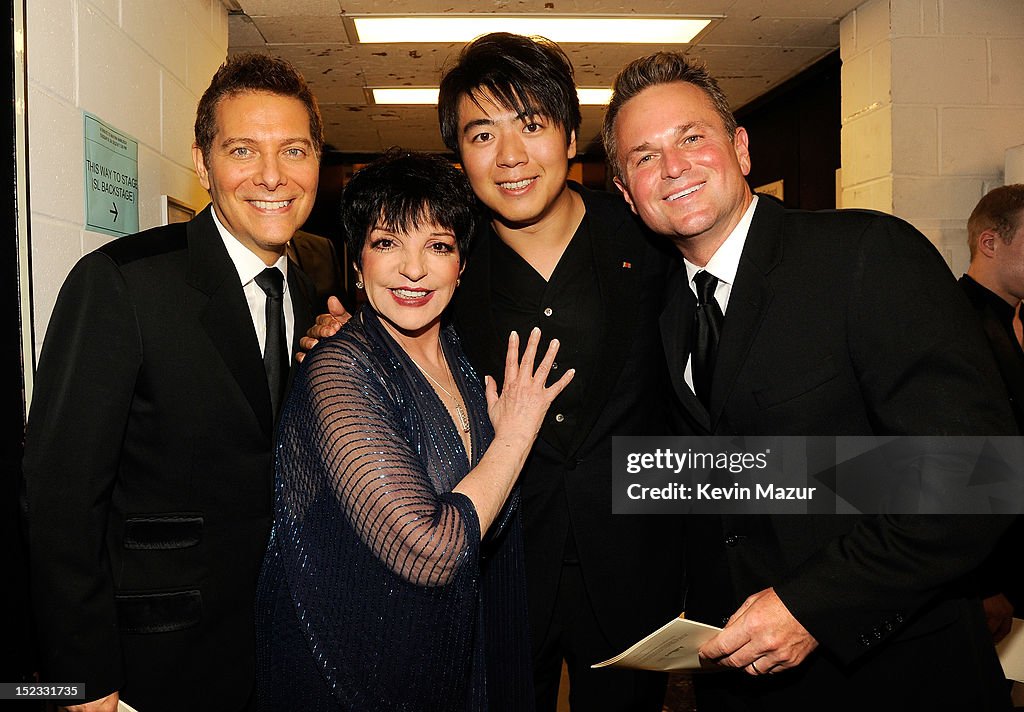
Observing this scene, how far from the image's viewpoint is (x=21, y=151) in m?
1.53

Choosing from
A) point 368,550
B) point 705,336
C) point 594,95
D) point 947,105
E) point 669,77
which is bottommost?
point 368,550

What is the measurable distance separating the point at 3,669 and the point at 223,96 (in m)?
1.28

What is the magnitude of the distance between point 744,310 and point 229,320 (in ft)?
3.58

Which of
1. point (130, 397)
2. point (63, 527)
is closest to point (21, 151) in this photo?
point (130, 397)

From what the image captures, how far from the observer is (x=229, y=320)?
1.62 m

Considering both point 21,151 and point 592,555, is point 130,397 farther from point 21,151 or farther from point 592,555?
point 592,555

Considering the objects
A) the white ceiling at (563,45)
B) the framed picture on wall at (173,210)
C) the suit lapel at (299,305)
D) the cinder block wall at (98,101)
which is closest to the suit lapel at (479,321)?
the suit lapel at (299,305)

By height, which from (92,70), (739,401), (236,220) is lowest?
(739,401)

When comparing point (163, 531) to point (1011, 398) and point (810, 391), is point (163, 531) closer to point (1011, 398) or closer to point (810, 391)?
point (810, 391)

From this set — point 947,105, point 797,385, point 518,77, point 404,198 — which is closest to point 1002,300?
point 947,105

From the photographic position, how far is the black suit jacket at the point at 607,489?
6.20 feet

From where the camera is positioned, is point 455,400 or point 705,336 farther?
point 455,400

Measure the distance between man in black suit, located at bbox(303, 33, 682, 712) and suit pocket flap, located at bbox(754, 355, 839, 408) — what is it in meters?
0.36

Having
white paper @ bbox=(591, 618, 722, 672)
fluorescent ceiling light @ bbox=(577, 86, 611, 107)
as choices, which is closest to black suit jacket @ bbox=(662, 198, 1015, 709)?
white paper @ bbox=(591, 618, 722, 672)
